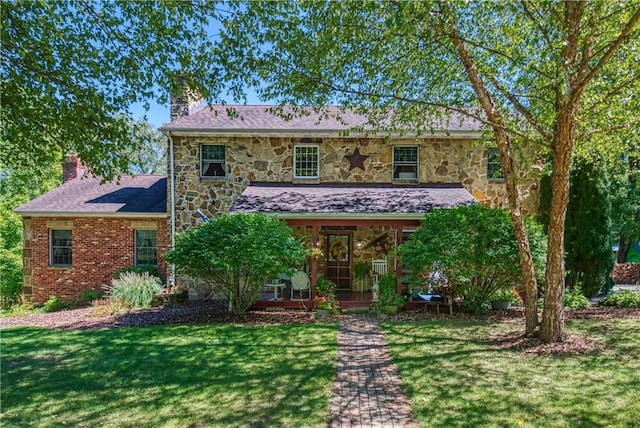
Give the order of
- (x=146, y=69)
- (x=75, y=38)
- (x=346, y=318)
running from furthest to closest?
(x=346, y=318)
(x=146, y=69)
(x=75, y=38)

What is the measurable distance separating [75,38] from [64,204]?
347 inches

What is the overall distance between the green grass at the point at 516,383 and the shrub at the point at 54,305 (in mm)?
10764

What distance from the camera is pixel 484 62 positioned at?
7.28m

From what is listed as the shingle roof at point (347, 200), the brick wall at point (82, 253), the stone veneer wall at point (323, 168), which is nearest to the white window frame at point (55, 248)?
the brick wall at point (82, 253)

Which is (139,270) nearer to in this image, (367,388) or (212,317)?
(212,317)

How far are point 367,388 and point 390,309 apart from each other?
15.2 feet

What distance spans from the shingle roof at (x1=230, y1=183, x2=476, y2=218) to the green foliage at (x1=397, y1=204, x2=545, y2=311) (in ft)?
3.31

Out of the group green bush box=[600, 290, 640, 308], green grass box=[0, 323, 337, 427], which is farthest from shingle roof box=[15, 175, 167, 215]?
green bush box=[600, 290, 640, 308]

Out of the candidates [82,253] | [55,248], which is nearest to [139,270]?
[82,253]

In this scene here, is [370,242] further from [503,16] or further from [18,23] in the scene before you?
[18,23]

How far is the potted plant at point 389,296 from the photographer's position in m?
9.44

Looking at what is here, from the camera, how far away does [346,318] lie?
9.09 metres

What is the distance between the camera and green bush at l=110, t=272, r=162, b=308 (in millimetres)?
10664

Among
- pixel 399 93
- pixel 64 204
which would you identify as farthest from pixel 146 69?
pixel 64 204
